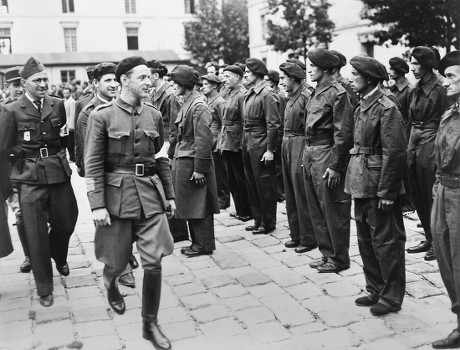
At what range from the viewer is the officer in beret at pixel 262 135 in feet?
25.0

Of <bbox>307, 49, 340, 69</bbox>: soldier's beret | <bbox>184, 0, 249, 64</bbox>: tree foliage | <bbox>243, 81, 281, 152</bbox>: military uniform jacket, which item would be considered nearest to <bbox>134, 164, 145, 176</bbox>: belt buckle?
<bbox>307, 49, 340, 69</bbox>: soldier's beret

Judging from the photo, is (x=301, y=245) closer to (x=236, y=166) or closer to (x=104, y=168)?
(x=236, y=166)

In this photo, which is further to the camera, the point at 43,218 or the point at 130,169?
the point at 43,218

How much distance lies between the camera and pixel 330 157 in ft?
19.8

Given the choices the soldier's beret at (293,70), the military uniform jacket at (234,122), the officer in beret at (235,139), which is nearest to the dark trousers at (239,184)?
the officer in beret at (235,139)

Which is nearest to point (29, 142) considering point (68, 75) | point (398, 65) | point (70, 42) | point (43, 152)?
point (43, 152)

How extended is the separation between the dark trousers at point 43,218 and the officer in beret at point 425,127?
3846 millimetres

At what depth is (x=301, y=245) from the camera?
7.06 metres

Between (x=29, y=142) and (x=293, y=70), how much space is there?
10.5ft

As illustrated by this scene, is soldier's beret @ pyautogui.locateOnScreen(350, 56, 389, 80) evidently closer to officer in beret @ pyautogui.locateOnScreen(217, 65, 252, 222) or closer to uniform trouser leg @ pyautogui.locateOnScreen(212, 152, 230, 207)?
officer in beret @ pyautogui.locateOnScreen(217, 65, 252, 222)

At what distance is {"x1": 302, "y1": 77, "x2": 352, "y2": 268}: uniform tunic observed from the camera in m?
5.80

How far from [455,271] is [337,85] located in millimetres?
2385

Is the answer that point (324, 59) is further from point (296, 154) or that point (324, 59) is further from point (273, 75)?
point (273, 75)

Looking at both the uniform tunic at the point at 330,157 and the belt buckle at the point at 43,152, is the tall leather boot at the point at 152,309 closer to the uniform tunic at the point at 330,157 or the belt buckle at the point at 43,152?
the belt buckle at the point at 43,152
